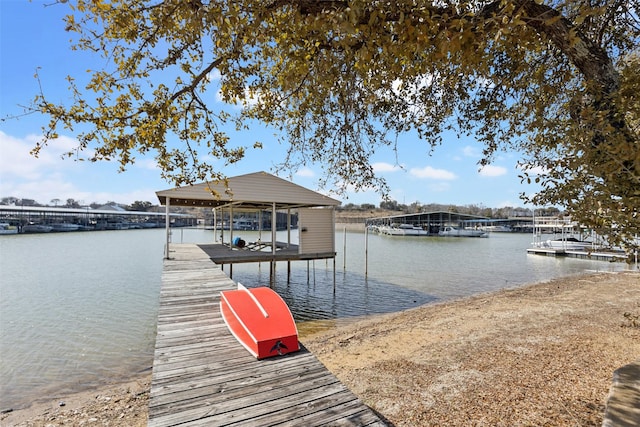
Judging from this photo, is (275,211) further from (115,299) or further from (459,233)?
(459,233)

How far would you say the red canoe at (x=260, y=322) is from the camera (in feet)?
13.0

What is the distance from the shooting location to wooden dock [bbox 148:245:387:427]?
2.75m

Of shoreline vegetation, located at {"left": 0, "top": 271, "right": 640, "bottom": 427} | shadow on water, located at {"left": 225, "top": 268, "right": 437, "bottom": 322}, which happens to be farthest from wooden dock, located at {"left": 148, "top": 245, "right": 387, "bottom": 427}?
shadow on water, located at {"left": 225, "top": 268, "right": 437, "bottom": 322}

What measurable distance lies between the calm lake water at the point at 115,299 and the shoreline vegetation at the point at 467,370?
1568 mm

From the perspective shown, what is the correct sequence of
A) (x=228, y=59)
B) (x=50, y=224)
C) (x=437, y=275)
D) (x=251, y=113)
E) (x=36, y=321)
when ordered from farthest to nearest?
(x=50, y=224) → (x=437, y=275) → (x=36, y=321) → (x=251, y=113) → (x=228, y=59)

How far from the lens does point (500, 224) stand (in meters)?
113

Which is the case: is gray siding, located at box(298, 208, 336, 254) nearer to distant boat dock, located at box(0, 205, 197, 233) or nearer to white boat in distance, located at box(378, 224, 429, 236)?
white boat in distance, located at box(378, 224, 429, 236)

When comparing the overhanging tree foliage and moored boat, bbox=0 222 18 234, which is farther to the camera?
moored boat, bbox=0 222 18 234

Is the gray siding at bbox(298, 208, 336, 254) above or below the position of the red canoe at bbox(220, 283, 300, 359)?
above

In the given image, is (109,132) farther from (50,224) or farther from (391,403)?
(50,224)

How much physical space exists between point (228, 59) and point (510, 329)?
929 centimetres

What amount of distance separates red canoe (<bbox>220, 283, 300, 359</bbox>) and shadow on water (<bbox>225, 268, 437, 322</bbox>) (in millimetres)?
7893

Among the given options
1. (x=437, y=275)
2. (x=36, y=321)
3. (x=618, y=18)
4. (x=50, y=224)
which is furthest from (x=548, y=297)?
(x=50, y=224)

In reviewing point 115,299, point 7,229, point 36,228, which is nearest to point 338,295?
point 115,299
